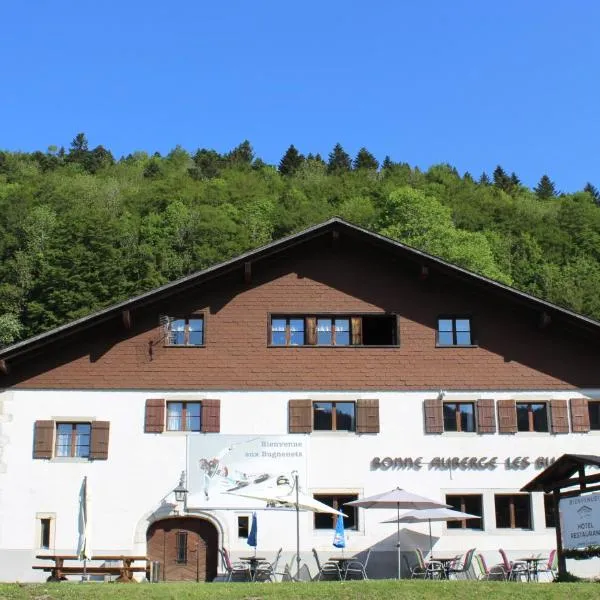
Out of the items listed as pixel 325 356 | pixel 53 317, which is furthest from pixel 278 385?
pixel 53 317

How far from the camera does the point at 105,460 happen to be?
23.8m

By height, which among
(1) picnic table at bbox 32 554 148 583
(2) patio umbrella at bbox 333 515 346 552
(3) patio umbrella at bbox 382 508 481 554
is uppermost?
(3) patio umbrella at bbox 382 508 481 554

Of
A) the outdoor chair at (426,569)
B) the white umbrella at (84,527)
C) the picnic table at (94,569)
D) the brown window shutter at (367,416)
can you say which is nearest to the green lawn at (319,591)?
the picnic table at (94,569)

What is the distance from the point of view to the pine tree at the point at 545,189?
117 meters

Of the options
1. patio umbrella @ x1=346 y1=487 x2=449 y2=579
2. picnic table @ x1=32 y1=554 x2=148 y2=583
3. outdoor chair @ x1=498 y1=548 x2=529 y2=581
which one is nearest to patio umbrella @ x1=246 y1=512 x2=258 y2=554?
patio umbrella @ x1=346 y1=487 x2=449 y2=579

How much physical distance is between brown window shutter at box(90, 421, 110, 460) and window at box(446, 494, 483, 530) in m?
9.15

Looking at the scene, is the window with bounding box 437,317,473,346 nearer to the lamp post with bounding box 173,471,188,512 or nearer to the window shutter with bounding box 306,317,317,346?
the window shutter with bounding box 306,317,317,346

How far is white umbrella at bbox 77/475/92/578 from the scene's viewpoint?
20891 millimetres

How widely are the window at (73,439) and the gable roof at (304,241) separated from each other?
2331mm

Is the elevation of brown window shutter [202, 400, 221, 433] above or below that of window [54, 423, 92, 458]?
above

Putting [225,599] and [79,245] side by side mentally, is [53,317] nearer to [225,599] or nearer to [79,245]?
[79,245]

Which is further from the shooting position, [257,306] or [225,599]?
[257,306]

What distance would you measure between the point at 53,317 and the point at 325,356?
122 feet

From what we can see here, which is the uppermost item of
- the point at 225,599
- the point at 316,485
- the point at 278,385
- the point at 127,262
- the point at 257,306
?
the point at 127,262
